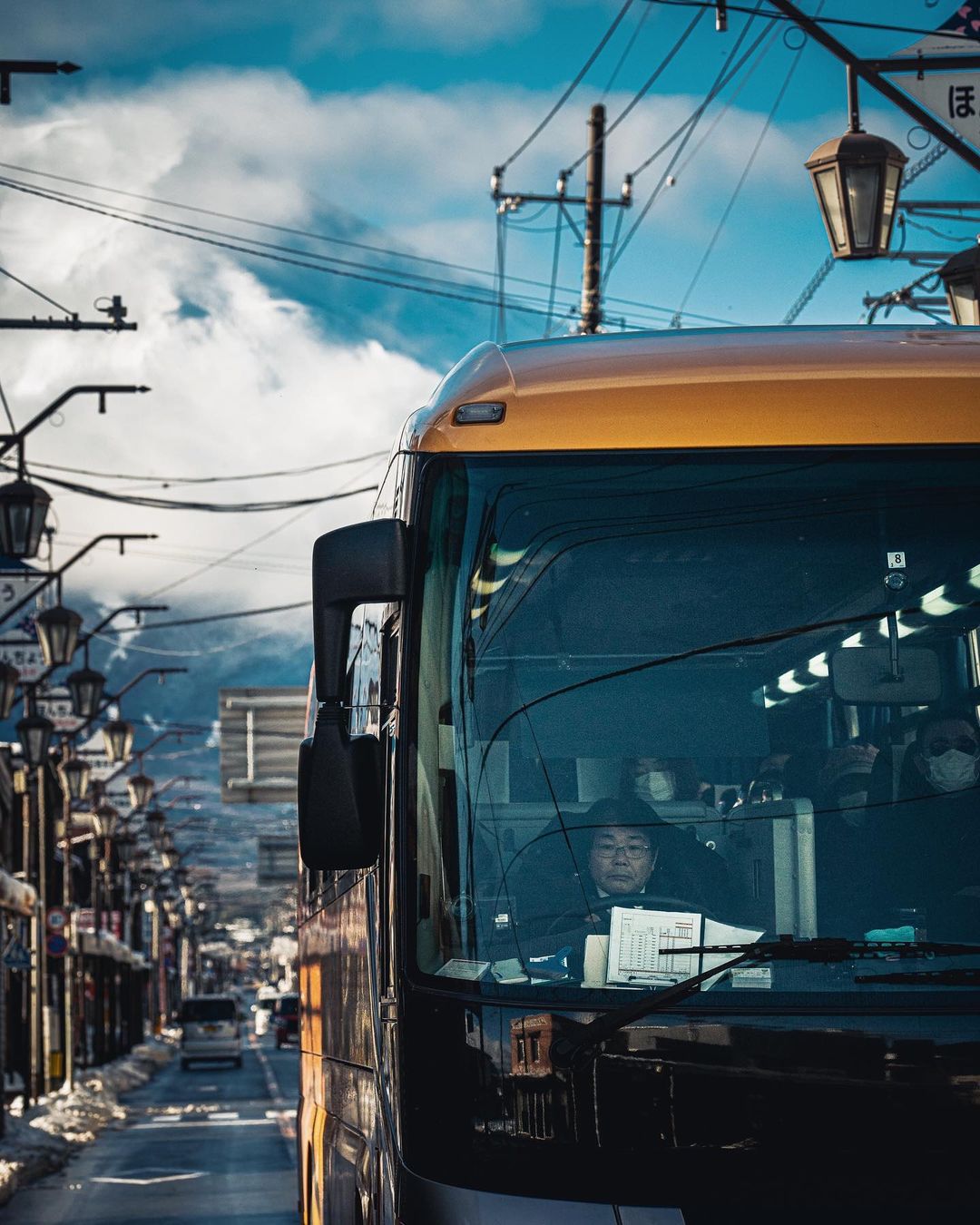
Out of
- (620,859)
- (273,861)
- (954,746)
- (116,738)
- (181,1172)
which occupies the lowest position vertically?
(181,1172)

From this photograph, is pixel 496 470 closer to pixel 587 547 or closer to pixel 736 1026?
pixel 587 547

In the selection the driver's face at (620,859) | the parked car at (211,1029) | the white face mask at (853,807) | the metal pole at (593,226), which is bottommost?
the parked car at (211,1029)

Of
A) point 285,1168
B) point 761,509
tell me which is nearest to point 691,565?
point 761,509

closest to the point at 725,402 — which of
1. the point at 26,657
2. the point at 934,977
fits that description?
the point at 934,977

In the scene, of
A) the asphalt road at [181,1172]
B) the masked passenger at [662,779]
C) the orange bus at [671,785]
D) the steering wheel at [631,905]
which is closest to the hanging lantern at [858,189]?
the orange bus at [671,785]

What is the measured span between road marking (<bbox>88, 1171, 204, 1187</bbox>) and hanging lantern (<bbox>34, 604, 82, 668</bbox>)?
229 inches

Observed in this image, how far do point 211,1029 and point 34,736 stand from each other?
134 ft

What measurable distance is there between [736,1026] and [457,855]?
86 centimetres

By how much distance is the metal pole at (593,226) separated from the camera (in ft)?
68.1

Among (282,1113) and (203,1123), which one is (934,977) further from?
(282,1113)

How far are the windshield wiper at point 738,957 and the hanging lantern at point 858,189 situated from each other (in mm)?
7456

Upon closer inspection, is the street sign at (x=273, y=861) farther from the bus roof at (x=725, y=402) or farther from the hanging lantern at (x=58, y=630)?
the bus roof at (x=725, y=402)

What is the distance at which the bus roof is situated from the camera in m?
5.58

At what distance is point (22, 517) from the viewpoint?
17.5 m
